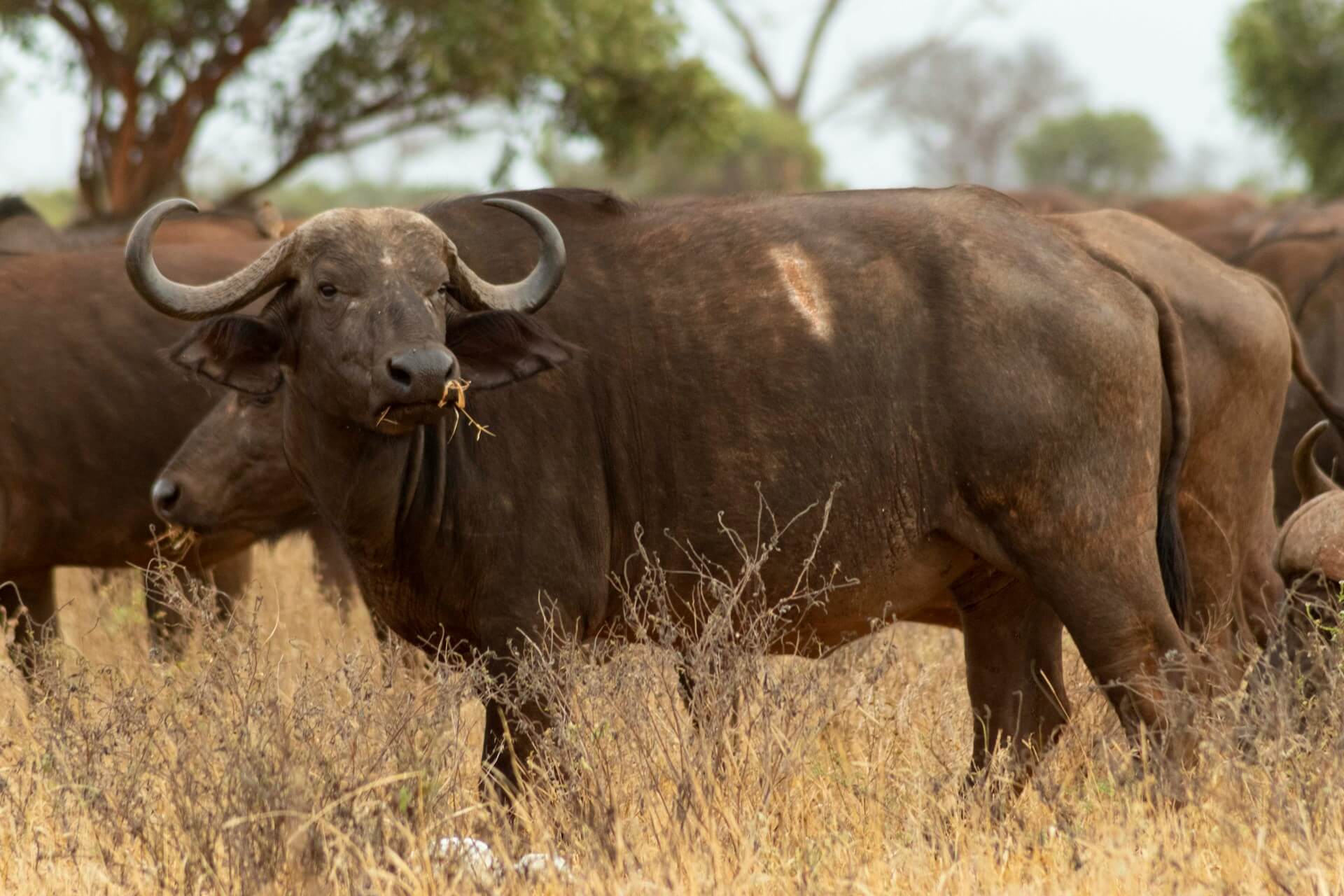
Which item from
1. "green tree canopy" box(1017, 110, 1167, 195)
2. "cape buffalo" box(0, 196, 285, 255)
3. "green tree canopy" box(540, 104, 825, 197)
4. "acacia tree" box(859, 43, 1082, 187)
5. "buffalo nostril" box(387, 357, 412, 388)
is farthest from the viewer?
"acacia tree" box(859, 43, 1082, 187)

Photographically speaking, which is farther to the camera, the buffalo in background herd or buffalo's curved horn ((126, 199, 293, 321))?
the buffalo in background herd

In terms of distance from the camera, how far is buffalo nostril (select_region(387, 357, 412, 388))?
14.1 ft

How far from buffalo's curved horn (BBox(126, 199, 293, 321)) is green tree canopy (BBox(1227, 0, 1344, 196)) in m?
20.8

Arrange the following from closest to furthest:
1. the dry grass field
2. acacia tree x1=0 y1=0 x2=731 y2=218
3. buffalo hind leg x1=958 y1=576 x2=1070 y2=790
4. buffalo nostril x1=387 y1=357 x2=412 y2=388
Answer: the dry grass field
buffalo nostril x1=387 y1=357 x2=412 y2=388
buffalo hind leg x1=958 y1=576 x2=1070 y2=790
acacia tree x1=0 y1=0 x2=731 y2=218

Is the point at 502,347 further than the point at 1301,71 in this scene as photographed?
No

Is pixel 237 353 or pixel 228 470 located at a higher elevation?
pixel 237 353

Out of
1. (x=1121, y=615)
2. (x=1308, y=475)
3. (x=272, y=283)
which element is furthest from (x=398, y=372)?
(x=1308, y=475)

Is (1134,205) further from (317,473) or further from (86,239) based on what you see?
(317,473)

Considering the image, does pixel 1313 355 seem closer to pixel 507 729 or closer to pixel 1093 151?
pixel 507 729

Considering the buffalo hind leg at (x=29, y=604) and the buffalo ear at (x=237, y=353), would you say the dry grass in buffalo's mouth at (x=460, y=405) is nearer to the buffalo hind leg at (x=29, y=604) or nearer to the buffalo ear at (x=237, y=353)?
the buffalo ear at (x=237, y=353)

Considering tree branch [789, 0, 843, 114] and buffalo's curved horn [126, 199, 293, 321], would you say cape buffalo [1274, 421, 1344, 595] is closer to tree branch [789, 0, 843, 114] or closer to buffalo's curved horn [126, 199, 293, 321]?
buffalo's curved horn [126, 199, 293, 321]

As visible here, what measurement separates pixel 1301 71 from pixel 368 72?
12.7m

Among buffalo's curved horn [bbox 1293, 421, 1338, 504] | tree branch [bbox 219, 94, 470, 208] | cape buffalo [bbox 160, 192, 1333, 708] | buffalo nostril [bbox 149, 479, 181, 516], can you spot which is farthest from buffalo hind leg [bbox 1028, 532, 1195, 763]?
tree branch [bbox 219, 94, 470, 208]

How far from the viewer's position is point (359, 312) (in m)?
4.50
